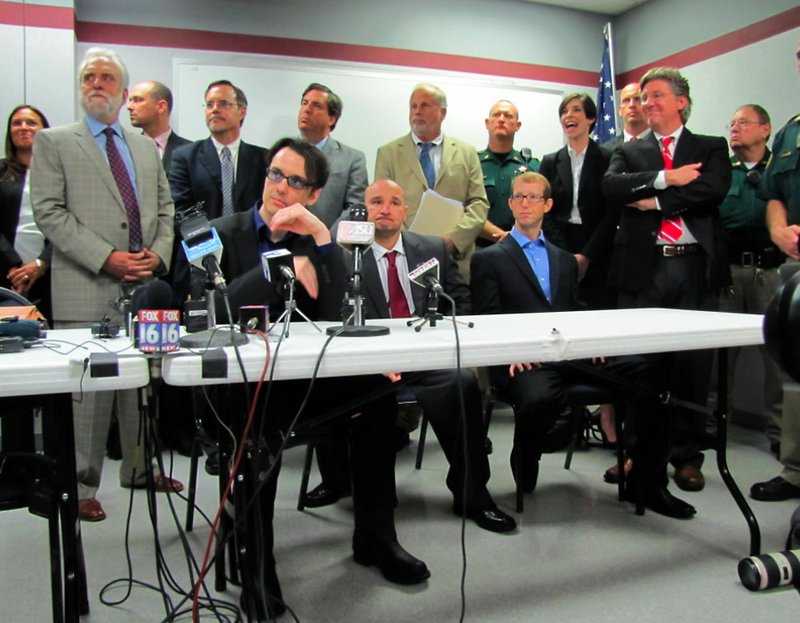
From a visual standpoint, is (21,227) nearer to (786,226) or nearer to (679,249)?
(679,249)

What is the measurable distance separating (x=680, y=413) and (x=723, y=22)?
3.56 meters

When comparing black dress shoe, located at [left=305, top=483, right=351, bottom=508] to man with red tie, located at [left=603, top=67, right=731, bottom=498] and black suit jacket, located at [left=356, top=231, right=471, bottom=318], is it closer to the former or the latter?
black suit jacket, located at [left=356, top=231, right=471, bottom=318]

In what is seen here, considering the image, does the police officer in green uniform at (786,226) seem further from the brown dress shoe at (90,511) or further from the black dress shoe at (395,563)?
the brown dress shoe at (90,511)

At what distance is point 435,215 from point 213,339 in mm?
2050

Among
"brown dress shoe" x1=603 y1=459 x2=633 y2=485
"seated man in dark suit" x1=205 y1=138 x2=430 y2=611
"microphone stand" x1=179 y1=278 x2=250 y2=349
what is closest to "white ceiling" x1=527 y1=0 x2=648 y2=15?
"brown dress shoe" x1=603 y1=459 x2=633 y2=485

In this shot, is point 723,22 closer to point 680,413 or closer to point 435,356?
point 680,413

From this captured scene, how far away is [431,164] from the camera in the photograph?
3.48m

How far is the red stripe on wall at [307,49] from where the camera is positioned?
15.0 feet

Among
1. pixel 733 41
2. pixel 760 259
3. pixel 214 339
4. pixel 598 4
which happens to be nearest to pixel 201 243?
pixel 214 339

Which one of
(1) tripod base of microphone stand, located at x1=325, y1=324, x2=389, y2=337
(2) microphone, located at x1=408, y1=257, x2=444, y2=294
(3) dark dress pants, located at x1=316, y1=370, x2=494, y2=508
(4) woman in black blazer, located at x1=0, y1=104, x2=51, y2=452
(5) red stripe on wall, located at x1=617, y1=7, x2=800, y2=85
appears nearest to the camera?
(1) tripod base of microphone stand, located at x1=325, y1=324, x2=389, y2=337

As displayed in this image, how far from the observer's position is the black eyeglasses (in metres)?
2.03

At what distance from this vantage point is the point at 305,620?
165cm

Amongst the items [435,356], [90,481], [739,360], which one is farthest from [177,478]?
[739,360]

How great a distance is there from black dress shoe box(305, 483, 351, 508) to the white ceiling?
4.74m
